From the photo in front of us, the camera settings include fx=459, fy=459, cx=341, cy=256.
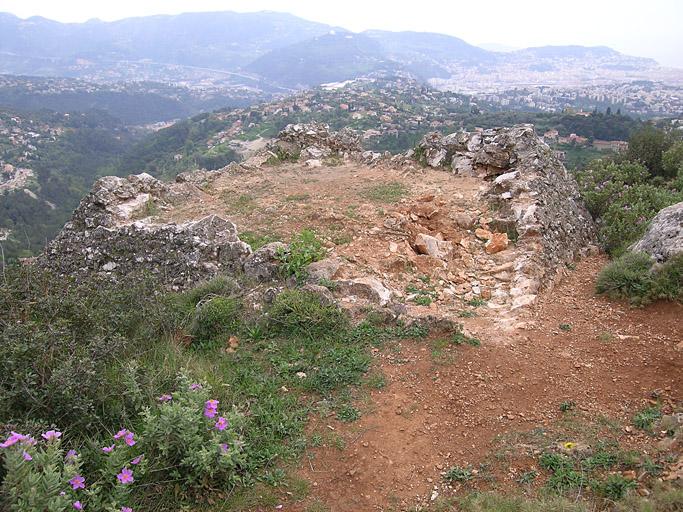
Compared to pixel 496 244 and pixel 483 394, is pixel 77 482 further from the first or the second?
pixel 496 244

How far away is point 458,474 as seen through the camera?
3883 mm

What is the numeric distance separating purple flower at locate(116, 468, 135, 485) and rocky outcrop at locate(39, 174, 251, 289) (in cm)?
454

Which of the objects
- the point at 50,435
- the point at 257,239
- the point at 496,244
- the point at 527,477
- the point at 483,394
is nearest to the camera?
the point at 50,435

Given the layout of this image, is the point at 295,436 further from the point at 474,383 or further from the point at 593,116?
the point at 593,116

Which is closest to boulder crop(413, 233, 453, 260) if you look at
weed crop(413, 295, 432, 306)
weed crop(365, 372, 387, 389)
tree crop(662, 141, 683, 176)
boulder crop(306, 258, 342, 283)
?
weed crop(413, 295, 432, 306)

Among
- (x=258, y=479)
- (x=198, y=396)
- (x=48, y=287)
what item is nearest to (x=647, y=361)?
(x=258, y=479)

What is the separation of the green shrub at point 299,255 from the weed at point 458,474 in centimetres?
386

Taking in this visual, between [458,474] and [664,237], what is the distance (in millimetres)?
5609

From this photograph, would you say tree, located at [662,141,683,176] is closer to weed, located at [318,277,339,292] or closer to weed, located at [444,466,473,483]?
weed, located at [318,277,339,292]

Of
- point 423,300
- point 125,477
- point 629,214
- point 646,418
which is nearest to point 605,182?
point 629,214

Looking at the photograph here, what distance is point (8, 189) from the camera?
2475 inches

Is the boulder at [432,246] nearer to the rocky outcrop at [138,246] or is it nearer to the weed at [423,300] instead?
the weed at [423,300]

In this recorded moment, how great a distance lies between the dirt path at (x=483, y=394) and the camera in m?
3.93

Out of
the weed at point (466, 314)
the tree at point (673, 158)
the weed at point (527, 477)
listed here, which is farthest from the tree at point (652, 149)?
the weed at point (527, 477)
